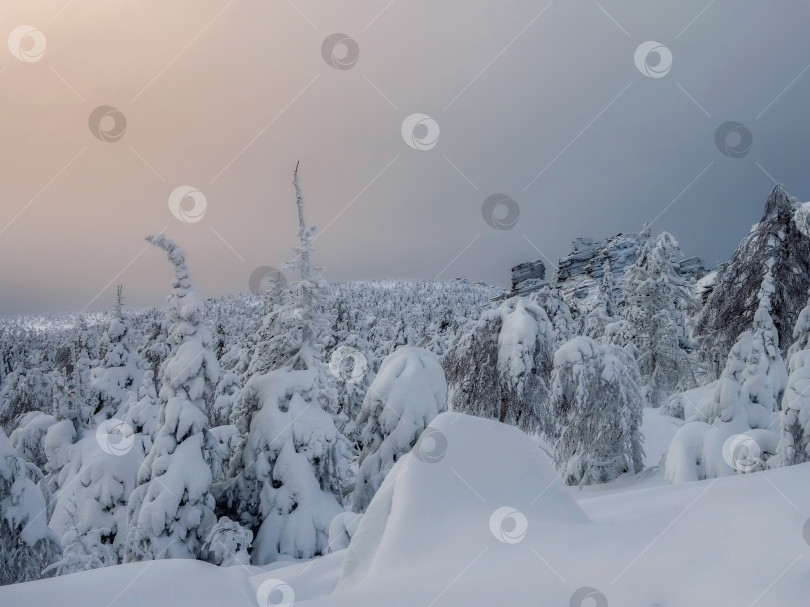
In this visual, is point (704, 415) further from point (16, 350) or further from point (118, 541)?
point (16, 350)

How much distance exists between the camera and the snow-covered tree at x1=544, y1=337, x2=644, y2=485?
52.1 ft

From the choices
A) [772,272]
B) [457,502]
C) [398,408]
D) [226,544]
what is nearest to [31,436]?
[226,544]

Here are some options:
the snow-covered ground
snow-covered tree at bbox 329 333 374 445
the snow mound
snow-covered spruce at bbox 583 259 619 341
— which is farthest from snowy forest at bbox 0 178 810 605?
snow-covered spruce at bbox 583 259 619 341

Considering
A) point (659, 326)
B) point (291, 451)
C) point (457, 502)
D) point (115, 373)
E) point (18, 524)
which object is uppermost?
point (115, 373)

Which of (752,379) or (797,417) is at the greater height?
(752,379)

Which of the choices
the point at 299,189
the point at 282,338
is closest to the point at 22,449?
the point at 282,338

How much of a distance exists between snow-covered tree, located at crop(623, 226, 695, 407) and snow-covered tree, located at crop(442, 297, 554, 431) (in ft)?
49.5

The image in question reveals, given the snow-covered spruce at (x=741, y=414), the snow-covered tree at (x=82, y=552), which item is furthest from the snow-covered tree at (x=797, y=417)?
the snow-covered tree at (x=82, y=552)

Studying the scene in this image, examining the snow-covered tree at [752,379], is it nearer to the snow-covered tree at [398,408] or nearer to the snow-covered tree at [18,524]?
the snow-covered tree at [398,408]

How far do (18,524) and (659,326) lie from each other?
95.0ft

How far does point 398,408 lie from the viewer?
44.3 feet

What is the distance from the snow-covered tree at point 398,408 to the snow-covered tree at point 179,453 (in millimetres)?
3924

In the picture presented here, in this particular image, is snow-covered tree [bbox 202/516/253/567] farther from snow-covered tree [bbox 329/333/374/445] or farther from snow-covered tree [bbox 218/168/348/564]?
snow-covered tree [bbox 329/333/374/445]

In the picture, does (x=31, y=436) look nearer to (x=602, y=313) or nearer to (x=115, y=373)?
(x=115, y=373)
